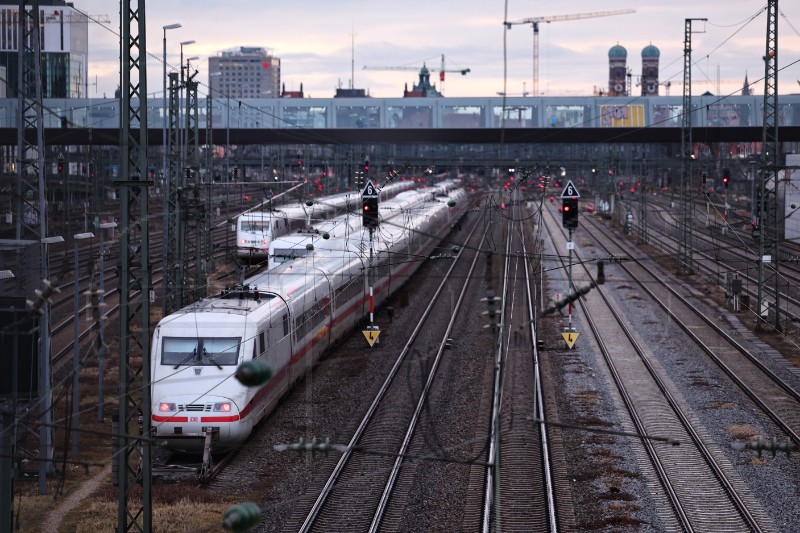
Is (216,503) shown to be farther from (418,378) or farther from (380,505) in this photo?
(418,378)

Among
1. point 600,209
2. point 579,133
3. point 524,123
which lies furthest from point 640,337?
point 600,209

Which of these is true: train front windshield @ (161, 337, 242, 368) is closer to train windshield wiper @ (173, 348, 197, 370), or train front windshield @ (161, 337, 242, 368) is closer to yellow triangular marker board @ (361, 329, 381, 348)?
train windshield wiper @ (173, 348, 197, 370)

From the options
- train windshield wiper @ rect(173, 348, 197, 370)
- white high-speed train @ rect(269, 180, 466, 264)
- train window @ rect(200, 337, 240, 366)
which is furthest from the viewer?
white high-speed train @ rect(269, 180, 466, 264)

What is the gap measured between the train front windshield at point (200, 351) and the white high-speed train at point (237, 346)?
0.02m

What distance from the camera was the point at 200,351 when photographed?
18375 mm

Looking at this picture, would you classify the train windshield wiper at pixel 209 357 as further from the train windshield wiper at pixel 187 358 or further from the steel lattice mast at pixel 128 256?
the steel lattice mast at pixel 128 256

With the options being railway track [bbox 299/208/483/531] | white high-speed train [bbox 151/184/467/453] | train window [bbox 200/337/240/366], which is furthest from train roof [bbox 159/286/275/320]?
railway track [bbox 299/208/483/531]

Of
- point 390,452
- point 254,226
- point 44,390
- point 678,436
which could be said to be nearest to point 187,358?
point 44,390

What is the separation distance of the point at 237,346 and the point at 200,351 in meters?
0.61

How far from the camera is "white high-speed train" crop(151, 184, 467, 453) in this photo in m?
17.7

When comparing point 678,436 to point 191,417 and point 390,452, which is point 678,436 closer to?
point 390,452

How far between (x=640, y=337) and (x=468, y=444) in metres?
13.1

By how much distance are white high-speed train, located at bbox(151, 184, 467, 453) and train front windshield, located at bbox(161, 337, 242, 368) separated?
0.6 inches

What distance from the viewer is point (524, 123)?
205 feet
